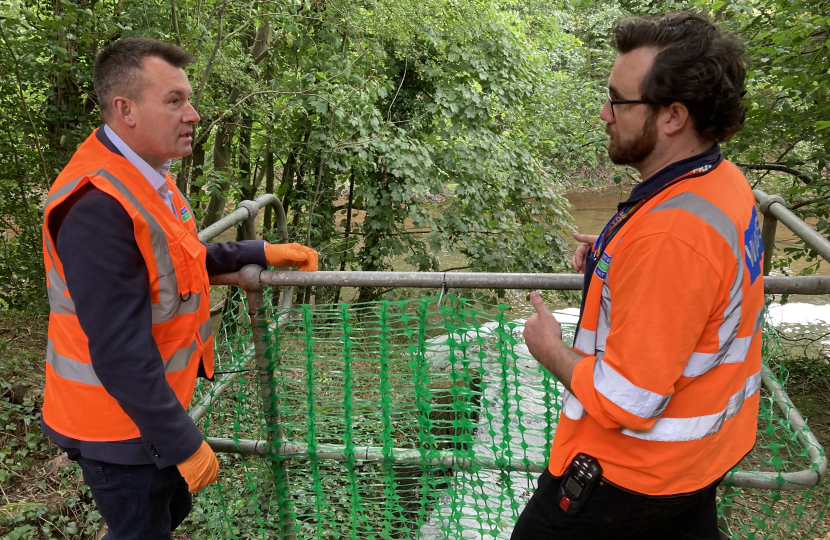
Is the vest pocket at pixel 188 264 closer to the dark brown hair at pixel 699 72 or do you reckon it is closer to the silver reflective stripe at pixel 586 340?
the silver reflective stripe at pixel 586 340

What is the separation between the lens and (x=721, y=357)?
4.60 feet

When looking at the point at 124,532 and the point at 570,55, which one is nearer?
the point at 124,532

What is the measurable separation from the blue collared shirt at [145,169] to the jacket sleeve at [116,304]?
0.81 ft

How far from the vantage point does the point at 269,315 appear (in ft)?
7.25

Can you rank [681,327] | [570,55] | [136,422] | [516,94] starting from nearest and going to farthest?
[681,327]
[136,422]
[516,94]
[570,55]

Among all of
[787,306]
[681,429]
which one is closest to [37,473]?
[681,429]

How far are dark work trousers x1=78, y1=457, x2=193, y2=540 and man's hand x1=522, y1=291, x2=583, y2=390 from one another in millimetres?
1216

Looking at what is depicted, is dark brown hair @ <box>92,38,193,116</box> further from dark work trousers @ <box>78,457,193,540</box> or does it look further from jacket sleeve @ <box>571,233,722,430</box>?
jacket sleeve @ <box>571,233,722,430</box>

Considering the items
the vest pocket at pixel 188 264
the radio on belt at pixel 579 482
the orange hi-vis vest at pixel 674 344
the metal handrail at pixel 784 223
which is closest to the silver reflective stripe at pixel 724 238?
the orange hi-vis vest at pixel 674 344

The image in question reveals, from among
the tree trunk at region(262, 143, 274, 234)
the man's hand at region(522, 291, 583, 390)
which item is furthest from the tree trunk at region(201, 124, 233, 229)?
the man's hand at region(522, 291, 583, 390)

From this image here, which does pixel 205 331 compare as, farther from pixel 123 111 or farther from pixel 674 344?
pixel 674 344

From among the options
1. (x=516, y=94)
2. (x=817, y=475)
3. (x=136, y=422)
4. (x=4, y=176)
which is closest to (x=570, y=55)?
(x=516, y=94)

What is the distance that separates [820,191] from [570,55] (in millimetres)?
6442

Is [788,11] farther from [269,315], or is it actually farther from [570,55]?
[570,55]
